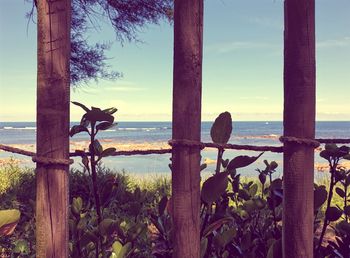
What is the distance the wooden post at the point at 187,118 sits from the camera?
1.33 m

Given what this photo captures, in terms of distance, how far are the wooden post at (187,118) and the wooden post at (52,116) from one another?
0.36 meters

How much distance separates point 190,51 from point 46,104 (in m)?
0.49

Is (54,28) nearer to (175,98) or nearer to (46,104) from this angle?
(46,104)

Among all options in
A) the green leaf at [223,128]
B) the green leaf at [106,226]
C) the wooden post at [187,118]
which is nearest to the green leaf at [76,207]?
the green leaf at [106,226]

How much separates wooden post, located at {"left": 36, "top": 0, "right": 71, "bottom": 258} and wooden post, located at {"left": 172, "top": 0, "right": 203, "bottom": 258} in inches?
14.3

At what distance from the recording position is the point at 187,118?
1.33 metres

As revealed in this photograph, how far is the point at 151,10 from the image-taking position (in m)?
5.57

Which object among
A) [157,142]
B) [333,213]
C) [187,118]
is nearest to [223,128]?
[187,118]

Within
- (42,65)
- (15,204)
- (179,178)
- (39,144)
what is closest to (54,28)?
(42,65)

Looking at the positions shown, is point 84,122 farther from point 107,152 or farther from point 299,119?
point 299,119

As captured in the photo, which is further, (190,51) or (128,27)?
(128,27)

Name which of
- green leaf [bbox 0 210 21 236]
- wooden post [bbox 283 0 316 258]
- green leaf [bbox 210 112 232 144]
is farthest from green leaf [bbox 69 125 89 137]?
wooden post [bbox 283 0 316 258]

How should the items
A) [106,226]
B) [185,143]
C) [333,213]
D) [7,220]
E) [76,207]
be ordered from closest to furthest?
1. [7,220]
2. [185,143]
3. [106,226]
4. [76,207]
5. [333,213]

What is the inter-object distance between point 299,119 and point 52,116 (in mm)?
801
